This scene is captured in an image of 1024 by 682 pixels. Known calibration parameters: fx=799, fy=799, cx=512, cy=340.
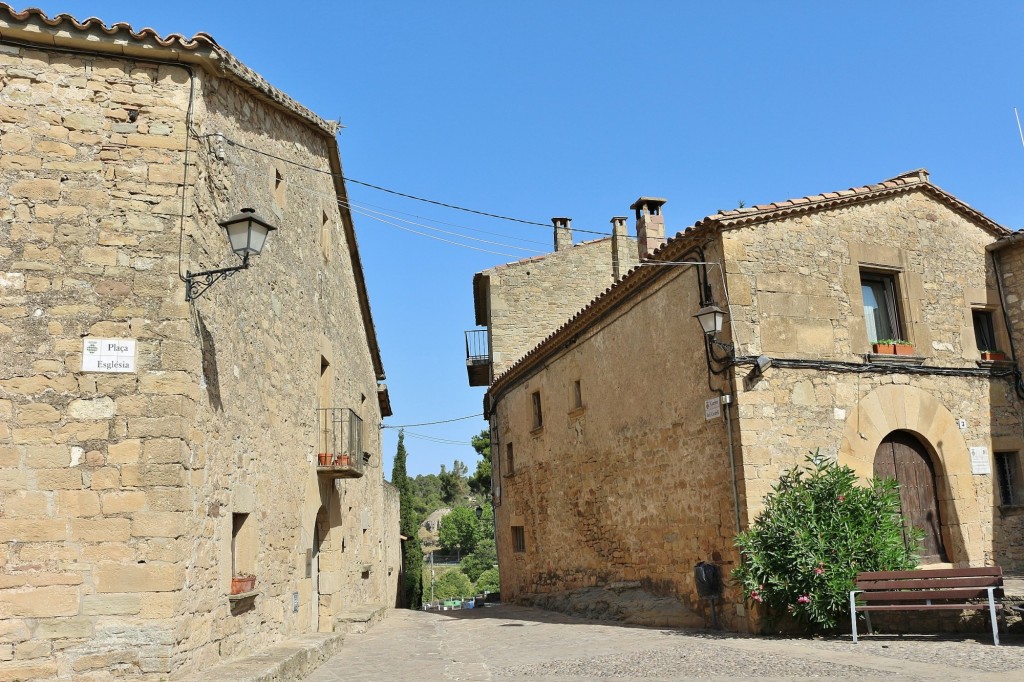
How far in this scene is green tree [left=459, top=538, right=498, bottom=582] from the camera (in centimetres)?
6700

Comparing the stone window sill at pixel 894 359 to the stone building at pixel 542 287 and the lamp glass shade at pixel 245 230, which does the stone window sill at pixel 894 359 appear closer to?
the lamp glass shade at pixel 245 230

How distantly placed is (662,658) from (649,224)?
11.7m

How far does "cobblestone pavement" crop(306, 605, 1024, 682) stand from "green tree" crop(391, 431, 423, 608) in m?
18.6

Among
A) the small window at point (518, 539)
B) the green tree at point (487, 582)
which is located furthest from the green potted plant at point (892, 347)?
the green tree at point (487, 582)

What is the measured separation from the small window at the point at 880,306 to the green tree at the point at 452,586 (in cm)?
4967

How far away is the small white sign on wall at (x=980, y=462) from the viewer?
10.6m

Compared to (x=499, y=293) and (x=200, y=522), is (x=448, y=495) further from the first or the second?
(x=200, y=522)

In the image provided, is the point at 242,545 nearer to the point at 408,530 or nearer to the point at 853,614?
the point at 853,614

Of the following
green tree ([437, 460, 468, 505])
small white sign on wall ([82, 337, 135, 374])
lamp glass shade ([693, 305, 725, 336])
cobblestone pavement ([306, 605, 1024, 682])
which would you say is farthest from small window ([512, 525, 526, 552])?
green tree ([437, 460, 468, 505])

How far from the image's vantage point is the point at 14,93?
22.1ft

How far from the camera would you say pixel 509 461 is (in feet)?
62.0

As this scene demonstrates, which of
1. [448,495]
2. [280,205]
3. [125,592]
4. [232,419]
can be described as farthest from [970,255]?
[448,495]

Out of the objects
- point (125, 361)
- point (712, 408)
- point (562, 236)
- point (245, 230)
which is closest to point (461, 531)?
point (562, 236)

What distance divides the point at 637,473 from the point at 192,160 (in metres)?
7.75
